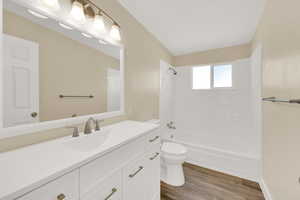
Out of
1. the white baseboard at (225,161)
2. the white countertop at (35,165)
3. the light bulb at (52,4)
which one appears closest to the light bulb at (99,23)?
the light bulb at (52,4)

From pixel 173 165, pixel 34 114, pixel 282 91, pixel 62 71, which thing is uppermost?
pixel 62 71

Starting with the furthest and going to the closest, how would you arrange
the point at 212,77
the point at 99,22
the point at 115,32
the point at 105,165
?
the point at 212,77 → the point at 115,32 → the point at 99,22 → the point at 105,165

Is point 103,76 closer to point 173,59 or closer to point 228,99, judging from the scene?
point 173,59

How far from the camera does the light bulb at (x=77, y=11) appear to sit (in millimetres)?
988

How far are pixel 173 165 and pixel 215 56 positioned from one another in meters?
2.26

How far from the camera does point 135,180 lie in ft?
3.22

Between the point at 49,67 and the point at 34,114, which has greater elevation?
the point at 49,67

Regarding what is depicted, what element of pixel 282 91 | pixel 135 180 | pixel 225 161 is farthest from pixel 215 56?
pixel 135 180

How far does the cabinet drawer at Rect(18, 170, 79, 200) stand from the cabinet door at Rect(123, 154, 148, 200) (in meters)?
0.36

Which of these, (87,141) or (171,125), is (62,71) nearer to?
(87,141)

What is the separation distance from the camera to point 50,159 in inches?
23.4

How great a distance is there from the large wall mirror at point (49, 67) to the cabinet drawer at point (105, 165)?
53 centimetres

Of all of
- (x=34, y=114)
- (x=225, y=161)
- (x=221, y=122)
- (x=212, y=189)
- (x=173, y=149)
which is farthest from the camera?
(x=221, y=122)

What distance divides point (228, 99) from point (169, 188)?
6.27 feet
